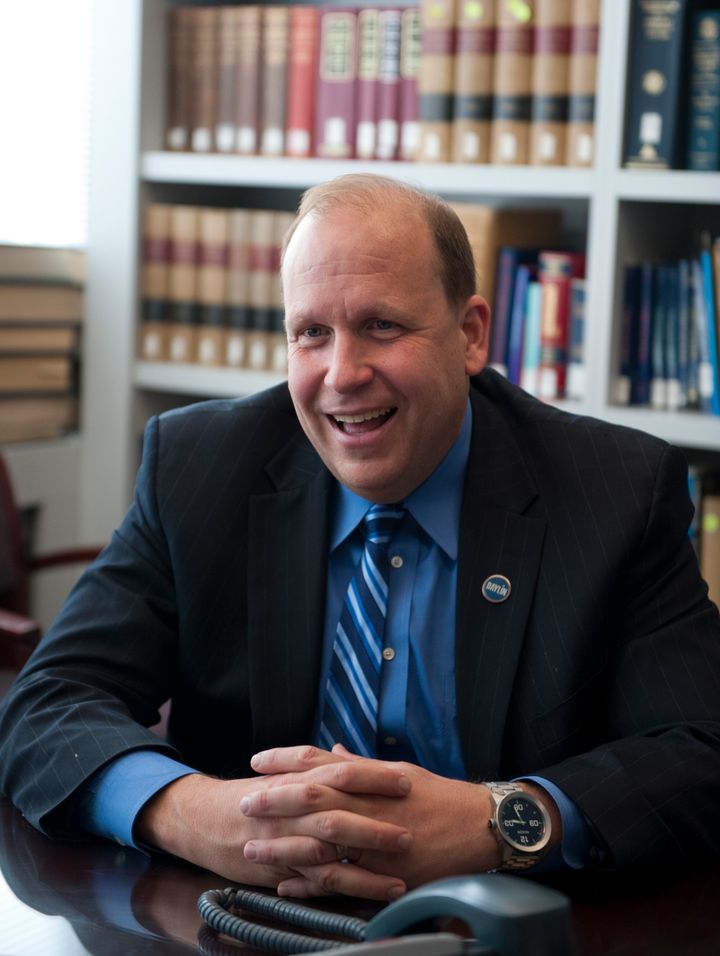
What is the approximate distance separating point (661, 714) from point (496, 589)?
0.83 ft

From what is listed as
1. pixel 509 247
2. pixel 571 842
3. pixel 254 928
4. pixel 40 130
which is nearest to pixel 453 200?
pixel 509 247

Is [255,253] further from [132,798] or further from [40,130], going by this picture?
[132,798]

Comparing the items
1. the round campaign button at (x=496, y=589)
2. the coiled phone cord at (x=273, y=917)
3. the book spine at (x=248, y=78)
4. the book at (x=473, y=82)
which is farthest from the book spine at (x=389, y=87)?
the coiled phone cord at (x=273, y=917)

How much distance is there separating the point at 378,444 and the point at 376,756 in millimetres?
389

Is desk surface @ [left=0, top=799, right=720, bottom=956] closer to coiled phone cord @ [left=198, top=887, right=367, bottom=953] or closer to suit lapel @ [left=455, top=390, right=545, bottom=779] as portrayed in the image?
coiled phone cord @ [left=198, top=887, right=367, bottom=953]

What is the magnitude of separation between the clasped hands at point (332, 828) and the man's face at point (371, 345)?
1.46 ft

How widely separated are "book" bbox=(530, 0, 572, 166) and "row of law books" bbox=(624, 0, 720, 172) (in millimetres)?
158

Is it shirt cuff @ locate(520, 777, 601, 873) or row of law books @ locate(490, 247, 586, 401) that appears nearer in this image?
shirt cuff @ locate(520, 777, 601, 873)

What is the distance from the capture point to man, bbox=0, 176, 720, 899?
1.52 m

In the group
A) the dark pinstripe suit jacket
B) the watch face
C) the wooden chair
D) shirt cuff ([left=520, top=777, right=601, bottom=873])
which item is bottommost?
the wooden chair

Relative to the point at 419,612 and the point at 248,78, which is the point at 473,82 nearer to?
the point at 248,78

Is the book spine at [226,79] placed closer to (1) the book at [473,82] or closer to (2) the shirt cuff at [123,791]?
(1) the book at [473,82]

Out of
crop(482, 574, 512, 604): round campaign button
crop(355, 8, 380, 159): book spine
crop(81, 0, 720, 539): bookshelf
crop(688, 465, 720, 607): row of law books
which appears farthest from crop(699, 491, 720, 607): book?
crop(482, 574, 512, 604): round campaign button

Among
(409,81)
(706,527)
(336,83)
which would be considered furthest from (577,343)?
(336,83)
